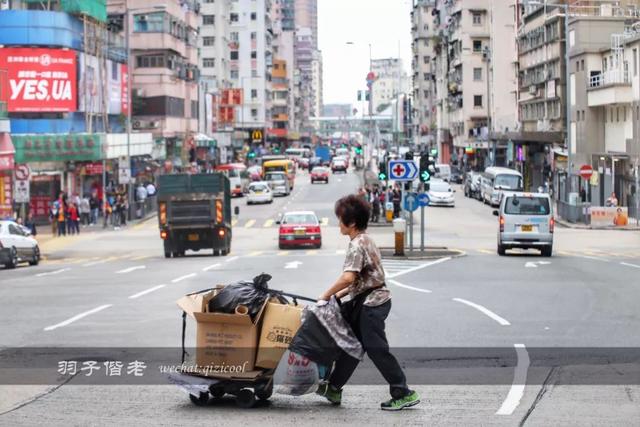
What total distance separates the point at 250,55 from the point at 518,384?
7227 inches

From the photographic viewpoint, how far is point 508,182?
80.2 m

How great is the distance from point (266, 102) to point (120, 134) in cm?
11995

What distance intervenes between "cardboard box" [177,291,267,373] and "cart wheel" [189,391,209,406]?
10.6 inches

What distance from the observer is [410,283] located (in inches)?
1049

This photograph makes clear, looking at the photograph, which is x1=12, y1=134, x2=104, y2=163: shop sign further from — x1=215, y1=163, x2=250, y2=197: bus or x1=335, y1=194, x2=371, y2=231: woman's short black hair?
x1=335, y1=194, x2=371, y2=231: woman's short black hair

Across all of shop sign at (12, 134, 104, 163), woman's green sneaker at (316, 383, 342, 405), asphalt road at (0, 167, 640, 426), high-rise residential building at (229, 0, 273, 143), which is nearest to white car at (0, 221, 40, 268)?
asphalt road at (0, 167, 640, 426)

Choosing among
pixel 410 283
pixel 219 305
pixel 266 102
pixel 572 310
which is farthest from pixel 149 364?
pixel 266 102

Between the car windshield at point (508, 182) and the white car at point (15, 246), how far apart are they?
4243cm

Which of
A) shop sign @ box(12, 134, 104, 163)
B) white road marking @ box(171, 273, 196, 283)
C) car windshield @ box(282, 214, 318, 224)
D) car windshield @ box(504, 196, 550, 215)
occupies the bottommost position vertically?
white road marking @ box(171, 273, 196, 283)

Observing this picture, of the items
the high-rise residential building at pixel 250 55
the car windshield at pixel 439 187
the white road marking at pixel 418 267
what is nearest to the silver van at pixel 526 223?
the white road marking at pixel 418 267

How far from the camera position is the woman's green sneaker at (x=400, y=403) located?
1059cm

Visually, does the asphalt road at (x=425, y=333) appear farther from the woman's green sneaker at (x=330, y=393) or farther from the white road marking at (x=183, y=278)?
the woman's green sneaker at (x=330, y=393)

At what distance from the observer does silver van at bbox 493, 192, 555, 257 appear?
38875mm

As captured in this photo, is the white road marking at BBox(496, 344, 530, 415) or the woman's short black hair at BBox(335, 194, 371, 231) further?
the white road marking at BBox(496, 344, 530, 415)
